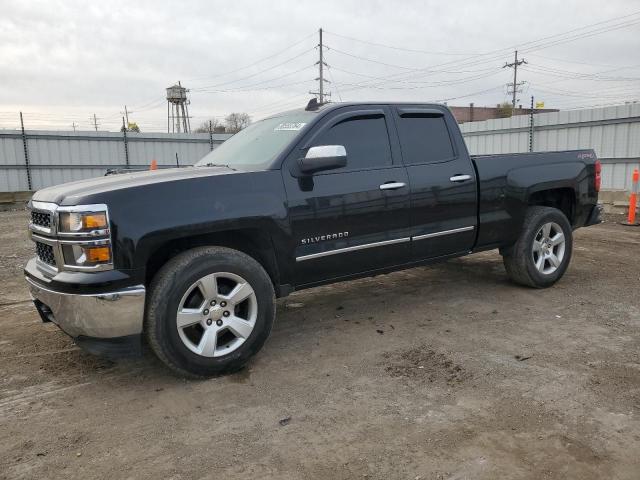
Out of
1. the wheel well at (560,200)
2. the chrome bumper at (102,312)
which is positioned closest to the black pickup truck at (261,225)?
the chrome bumper at (102,312)

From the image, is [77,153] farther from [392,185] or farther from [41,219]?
[392,185]

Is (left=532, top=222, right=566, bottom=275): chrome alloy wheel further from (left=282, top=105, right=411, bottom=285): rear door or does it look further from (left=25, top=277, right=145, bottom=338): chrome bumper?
(left=25, top=277, right=145, bottom=338): chrome bumper


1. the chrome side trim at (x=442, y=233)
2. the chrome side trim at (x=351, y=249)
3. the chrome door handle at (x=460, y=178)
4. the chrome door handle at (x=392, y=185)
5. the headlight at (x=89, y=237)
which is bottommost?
the chrome side trim at (x=351, y=249)

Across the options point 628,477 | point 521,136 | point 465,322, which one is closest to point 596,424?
point 628,477

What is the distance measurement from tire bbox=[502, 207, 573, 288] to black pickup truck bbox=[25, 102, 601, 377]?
0.9 inches

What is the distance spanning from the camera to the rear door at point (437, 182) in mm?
4496

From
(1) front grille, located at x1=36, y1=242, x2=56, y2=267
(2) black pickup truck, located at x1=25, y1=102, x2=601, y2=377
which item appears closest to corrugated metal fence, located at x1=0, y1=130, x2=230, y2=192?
(2) black pickup truck, located at x1=25, y1=102, x2=601, y2=377

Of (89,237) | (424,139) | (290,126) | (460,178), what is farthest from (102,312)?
(460,178)

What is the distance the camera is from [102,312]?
3141mm

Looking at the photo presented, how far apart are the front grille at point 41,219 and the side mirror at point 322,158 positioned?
1.77 meters

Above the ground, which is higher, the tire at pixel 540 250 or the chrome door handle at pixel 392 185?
the chrome door handle at pixel 392 185

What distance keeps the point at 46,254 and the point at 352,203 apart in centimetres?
226

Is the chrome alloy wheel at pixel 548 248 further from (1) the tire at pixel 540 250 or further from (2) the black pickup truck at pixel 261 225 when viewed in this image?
(2) the black pickup truck at pixel 261 225

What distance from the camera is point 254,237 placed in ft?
12.5
